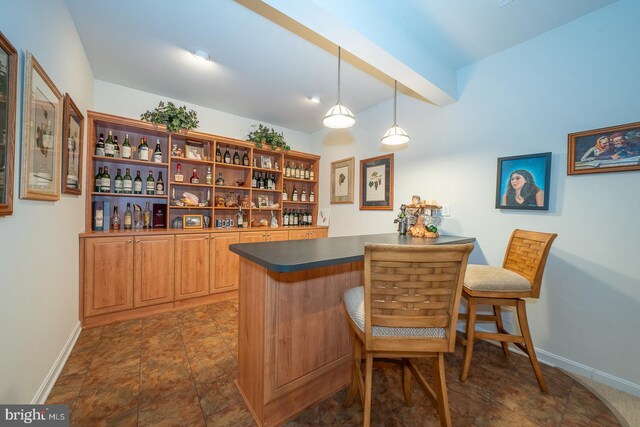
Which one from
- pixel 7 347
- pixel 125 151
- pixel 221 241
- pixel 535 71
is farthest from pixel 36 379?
pixel 535 71

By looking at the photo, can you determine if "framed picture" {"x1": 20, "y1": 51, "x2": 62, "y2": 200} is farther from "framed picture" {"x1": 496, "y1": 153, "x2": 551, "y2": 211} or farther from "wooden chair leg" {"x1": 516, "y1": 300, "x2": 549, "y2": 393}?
"framed picture" {"x1": 496, "y1": 153, "x2": 551, "y2": 211}

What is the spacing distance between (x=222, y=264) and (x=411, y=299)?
2.57m

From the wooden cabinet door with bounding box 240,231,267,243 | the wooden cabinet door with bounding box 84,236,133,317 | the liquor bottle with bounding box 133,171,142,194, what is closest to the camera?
the wooden cabinet door with bounding box 84,236,133,317

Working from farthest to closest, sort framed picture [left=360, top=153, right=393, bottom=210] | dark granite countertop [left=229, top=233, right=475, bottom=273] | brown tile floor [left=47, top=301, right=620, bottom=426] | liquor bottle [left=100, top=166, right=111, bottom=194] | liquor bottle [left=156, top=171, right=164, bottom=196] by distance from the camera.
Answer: framed picture [left=360, top=153, right=393, bottom=210] < liquor bottle [left=156, top=171, right=164, bottom=196] < liquor bottle [left=100, top=166, right=111, bottom=194] < brown tile floor [left=47, top=301, right=620, bottom=426] < dark granite countertop [left=229, top=233, right=475, bottom=273]

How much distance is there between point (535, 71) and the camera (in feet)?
6.55

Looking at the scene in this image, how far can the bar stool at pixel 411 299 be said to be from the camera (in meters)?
0.98


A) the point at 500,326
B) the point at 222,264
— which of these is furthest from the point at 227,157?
the point at 500,326

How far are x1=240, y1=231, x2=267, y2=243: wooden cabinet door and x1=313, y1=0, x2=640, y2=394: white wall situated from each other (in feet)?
7.41

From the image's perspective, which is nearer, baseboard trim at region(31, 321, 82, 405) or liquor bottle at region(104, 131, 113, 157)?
baseboard trim at region(31, 321, 82, 405)

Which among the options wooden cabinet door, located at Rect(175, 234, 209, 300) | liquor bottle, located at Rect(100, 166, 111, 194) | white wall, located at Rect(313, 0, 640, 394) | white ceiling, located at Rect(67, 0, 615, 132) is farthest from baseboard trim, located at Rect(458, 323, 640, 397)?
liquor bottle, located at Rect(100, 166, 111, 194)

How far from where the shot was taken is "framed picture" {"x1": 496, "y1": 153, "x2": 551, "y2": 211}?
6.38 feet

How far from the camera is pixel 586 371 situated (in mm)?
1747

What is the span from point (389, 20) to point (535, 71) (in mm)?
1315

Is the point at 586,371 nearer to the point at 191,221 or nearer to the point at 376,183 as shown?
the point at 376,183
